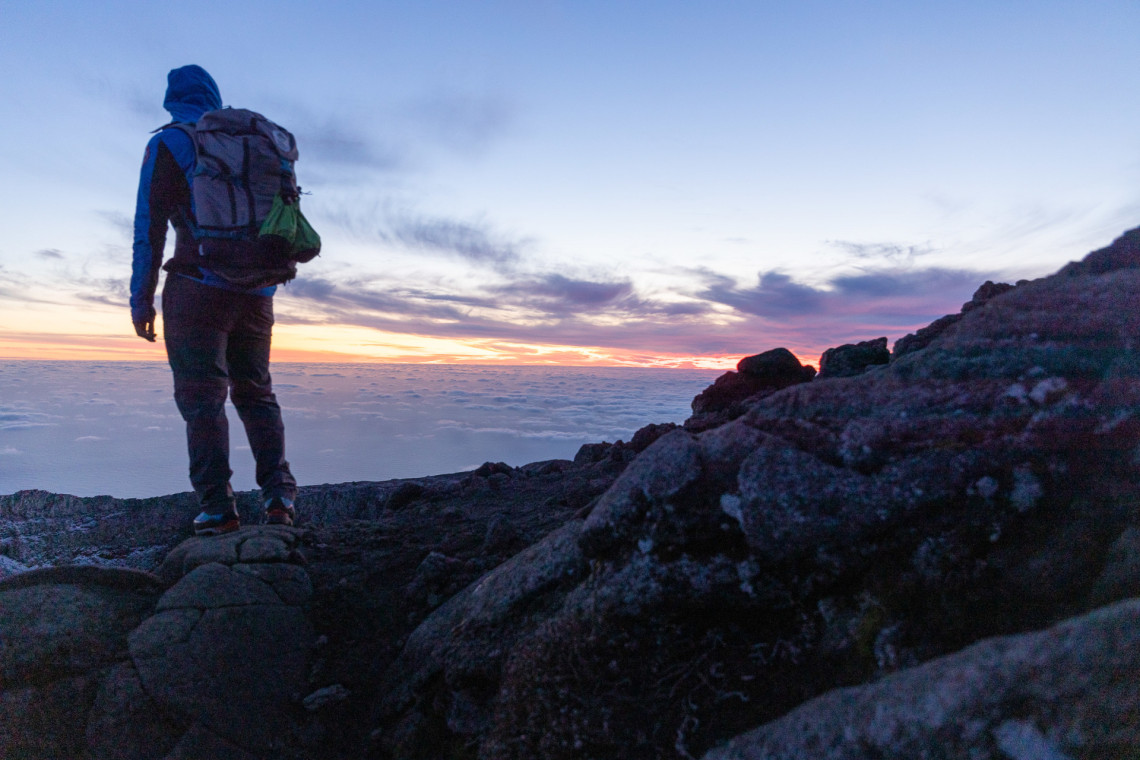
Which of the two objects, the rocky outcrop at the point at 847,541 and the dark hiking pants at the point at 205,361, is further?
the dark hiking pants at the point at 205,361

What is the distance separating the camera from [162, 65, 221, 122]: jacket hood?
4.68 meters

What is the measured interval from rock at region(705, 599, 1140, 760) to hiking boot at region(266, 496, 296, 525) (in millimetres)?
4471

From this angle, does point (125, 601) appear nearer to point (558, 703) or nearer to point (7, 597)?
point (7, 597)

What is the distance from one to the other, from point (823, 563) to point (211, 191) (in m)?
4.74

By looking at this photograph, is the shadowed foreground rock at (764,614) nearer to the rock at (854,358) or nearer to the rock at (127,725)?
the rock at (127,725)

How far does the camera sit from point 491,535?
4473 mm

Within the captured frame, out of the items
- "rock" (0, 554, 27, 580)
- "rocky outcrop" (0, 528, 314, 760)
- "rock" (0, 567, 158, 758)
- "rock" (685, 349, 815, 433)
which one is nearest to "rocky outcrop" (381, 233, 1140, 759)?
"rocky outcrop" (0, 528, 314, 760)

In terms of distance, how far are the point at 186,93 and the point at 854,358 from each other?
6.44m

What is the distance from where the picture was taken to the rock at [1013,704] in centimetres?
131

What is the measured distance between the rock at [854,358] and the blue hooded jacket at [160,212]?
17.9 ft

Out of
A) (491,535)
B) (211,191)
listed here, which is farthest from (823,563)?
(211,191)

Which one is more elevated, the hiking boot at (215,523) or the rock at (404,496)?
the hiking boot at (215,523)

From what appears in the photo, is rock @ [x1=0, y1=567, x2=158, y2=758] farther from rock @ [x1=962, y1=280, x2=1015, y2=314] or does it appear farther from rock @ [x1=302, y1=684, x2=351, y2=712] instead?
rock @ [x1=962, y1=280, x2=1015, y2=314]

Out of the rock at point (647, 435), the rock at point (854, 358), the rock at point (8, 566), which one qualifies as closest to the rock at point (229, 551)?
the rock at point (8, 566)
